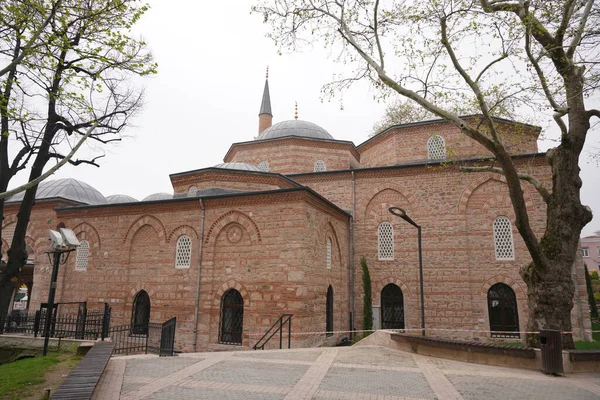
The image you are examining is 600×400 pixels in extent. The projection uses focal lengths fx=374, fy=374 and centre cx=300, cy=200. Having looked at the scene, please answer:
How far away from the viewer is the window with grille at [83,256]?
601 inches

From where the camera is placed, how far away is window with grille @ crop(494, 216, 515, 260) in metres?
13.5

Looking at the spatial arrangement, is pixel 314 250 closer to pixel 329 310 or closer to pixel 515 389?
pixel 329 310

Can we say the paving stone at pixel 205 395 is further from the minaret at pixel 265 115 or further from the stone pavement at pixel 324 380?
the minaret at pixel 265 115

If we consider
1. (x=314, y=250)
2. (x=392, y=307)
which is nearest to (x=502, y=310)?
(x=392, y=307)

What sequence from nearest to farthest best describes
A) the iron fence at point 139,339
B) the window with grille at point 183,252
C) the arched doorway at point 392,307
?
the iron fence at point 139,339 → the window with grille at point 183,252 → the arched doorway at point 392,307

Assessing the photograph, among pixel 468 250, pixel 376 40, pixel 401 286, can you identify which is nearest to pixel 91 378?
pixel 376 40

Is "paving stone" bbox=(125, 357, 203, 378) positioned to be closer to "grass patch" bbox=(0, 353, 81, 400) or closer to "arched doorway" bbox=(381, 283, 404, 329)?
"grass patch" bbox=(0, 353, 81, 400)

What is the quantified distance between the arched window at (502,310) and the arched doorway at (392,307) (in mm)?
3100

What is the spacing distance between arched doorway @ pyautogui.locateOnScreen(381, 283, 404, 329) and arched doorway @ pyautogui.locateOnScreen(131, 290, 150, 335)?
891 cm

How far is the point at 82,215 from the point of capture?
15742 millimetres

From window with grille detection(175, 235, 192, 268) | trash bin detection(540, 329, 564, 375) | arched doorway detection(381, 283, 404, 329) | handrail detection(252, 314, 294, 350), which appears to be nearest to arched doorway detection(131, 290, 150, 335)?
window with grille detection(175, 235, 192, 268)

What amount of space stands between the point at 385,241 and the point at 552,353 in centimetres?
877

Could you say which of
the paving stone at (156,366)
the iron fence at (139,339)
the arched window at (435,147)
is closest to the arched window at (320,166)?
the arched window at (435,147)

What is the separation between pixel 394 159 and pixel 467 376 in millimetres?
11779
